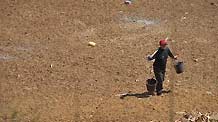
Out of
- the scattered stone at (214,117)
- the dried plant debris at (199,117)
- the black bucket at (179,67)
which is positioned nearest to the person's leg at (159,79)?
the black bucket at (179,67)

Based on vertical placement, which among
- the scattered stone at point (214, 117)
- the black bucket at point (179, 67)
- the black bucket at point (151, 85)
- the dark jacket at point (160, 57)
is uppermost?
the dark jacket at point (160, 57)

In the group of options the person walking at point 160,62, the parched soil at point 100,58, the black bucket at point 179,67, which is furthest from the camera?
the black bucket at point 179,67

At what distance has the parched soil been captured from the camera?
10.3 m

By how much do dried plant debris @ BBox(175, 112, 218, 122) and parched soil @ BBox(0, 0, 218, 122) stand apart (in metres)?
0.19

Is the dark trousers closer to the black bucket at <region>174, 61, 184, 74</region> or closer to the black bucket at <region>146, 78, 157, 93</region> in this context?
the black bucket at <region>146, 78, 157, 93</region>

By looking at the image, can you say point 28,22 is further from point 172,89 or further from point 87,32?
point 172,89

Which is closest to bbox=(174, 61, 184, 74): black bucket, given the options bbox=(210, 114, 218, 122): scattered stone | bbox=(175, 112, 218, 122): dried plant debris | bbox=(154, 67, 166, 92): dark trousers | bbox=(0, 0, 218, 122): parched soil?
bbox=(0, 0, 218, 122): parched soil

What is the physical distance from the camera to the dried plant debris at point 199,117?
385 inches

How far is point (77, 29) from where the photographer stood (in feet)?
45.8

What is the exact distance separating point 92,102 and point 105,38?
3297 mm

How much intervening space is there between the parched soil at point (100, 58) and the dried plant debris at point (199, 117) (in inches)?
7.4

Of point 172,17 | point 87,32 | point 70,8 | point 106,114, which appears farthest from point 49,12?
point 106,114

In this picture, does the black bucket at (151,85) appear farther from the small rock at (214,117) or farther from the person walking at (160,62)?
the small rock at (214,117)

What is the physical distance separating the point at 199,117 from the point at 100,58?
3.40 meters
